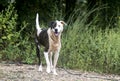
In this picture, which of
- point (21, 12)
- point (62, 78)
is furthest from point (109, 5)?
point (62, 78)

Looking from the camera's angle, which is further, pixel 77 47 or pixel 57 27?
pixel 77 47

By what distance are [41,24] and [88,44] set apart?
2060 mm

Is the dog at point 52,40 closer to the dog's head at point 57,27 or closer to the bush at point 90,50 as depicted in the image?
the dog's head at point 57,27

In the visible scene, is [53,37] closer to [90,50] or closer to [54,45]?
[54,45]

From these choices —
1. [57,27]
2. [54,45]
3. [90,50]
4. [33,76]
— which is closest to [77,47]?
[90,50]

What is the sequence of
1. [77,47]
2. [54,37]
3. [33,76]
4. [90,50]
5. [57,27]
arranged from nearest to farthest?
[33,76], [57,27], [54,37], [90,50], [77,47]

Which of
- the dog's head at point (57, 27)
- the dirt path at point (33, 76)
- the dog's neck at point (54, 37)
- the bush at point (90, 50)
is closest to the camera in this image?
the dirt path at point (33, 76)

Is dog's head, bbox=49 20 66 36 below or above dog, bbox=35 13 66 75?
above

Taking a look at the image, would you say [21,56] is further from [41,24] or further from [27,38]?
[41,24]

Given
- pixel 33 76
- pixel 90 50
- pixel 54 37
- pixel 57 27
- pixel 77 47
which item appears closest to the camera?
pixel 33 76

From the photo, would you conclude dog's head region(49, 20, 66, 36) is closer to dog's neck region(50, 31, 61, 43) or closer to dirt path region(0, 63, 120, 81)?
dog's neck region(50, 31, 61, 43)

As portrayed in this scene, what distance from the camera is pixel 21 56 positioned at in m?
12.5

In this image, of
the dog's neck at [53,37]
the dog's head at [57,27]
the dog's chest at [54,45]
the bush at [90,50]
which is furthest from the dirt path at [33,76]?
the bush at [90,50]

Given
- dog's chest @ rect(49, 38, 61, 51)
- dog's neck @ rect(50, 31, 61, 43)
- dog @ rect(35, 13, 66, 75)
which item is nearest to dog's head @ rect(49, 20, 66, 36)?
dog @ rect(35, 13, 66, 75)
